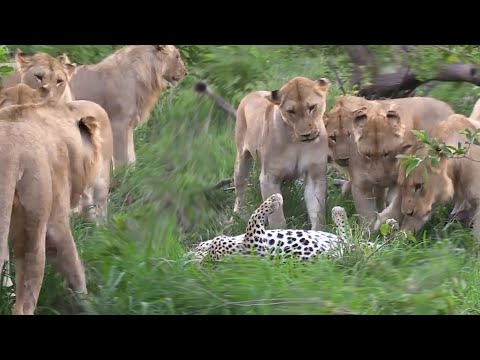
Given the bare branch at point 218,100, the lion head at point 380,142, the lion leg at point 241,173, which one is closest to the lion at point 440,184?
the lion head at point 380,142

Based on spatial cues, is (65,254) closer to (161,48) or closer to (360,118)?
(360,118)

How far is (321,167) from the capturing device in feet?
24.2

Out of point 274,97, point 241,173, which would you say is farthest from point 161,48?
point 274,97

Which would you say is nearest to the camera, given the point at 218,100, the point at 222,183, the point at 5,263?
the point at 5,263

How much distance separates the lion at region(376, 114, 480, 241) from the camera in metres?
6.79

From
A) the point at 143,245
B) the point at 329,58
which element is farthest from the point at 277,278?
the point at 329,58

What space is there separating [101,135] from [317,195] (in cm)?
153

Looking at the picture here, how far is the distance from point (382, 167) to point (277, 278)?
1.65 m

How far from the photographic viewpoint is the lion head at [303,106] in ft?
23.5

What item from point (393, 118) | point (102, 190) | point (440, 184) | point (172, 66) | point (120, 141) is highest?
point (393, 118)

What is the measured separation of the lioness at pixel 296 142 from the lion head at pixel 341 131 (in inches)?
2.6

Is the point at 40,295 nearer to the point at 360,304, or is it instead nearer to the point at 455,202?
the point at 360,304

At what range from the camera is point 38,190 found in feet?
15.9

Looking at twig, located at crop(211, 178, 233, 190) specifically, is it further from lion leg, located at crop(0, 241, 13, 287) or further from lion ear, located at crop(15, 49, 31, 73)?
lion leg, located at crop(0, 241, 13, 287)
